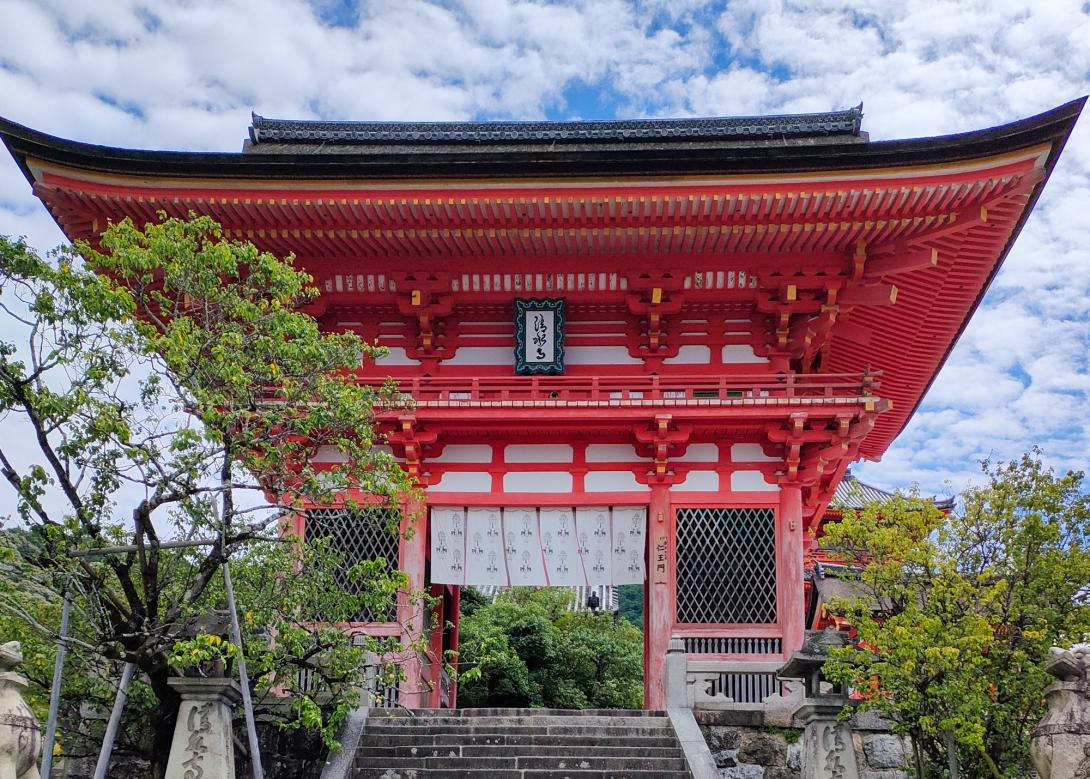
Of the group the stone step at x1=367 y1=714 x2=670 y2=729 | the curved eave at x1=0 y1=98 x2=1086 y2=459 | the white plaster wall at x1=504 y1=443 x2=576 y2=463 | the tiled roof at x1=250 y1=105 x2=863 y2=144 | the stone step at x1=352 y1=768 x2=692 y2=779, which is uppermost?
the tiled roof at x1=250 y1=105 x2=863 y2=144

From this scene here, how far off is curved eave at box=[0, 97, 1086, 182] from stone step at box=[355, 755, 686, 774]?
7.15 m

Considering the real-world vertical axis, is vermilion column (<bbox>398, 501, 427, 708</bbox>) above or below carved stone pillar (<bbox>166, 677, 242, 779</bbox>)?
above

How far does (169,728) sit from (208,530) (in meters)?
1.97

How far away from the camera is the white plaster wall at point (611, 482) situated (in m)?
15.3

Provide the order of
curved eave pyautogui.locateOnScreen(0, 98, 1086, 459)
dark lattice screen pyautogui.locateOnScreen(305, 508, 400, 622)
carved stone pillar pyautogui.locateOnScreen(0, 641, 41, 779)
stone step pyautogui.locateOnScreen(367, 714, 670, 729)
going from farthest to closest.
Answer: dark lattice screen pyautogui.locateOnScreen(305, 508, 400, 622) < curved eave pyautogui.locateOnScreen(0, 98, 1086, 459) < stone step pyautogui.locateOnScreen(367, 714, 670, 729) < carved stone pillar pyautogui.locateOnScreen(0, 641, 41, 779)

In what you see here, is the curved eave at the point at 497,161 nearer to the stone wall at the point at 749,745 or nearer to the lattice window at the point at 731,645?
the lattice window at the point at 731,645

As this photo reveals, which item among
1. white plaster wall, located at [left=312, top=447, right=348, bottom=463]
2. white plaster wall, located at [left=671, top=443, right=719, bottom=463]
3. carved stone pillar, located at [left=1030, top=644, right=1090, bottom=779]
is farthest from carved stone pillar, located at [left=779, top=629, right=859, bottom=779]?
white plaster wall, located at [left=312, top=447, right=348, bottom=463]

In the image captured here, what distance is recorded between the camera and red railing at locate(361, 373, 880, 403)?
581 inches

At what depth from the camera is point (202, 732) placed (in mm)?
9258

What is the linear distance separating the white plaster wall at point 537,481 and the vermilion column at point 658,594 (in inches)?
51.0

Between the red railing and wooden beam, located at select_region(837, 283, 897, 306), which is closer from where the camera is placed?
the red railing

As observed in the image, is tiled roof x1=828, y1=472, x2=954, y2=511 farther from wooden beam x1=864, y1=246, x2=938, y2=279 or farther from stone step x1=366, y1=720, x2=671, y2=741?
stone step x1=366, y1=720, x2=671, y2=741

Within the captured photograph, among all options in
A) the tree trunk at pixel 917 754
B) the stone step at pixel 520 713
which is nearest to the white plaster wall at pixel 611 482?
the stone step at pixel 520 713

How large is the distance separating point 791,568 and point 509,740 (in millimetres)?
4793
